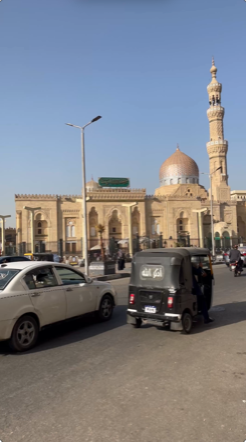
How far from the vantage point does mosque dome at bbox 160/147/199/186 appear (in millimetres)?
62125

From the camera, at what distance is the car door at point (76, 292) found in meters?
6.03

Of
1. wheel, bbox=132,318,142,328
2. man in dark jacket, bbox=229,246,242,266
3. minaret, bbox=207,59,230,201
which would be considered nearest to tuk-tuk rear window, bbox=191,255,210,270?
wheel, bbox=132,318,142,328

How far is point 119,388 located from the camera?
3.71 m

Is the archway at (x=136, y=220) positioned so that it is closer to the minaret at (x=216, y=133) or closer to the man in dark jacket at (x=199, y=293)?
the minaret at (x=216, y=133)

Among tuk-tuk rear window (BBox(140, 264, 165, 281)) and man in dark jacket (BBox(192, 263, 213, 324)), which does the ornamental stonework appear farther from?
tuk-tuk rear window (BBox(140, 264, 165, 281))

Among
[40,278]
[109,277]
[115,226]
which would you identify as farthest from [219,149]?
[40,278]

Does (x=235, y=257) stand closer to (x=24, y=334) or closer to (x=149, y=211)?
(x=24, y=334)

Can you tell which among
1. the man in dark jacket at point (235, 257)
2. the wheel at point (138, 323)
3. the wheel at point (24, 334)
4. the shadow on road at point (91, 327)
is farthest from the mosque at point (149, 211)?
the wheel at point (24, 334)

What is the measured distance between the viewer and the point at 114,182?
168 feet

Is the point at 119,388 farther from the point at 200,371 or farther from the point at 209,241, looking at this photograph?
the point at 209,241

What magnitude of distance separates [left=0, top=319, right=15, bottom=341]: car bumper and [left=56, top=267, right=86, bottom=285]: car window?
1.31 meters

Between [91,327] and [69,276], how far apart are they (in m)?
1.07

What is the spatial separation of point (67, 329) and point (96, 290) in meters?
0.91

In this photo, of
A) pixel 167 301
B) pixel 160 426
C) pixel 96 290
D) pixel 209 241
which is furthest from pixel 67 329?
pixel 209 241
